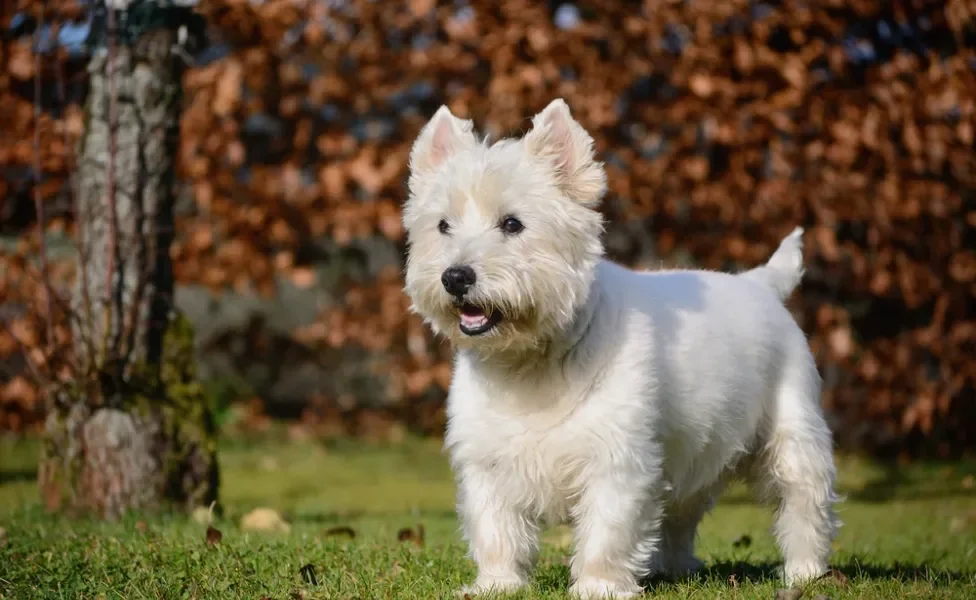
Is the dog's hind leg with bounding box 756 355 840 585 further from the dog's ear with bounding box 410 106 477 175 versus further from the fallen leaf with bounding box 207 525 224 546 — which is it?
the fallen leaf with bounding box 207 525 224 546

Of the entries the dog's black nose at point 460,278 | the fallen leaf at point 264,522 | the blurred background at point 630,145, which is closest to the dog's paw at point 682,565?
the dog's black nose at point 460,278

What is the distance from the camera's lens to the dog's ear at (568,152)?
14.8 feet

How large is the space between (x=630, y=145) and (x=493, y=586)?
6029mm

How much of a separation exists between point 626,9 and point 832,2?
163cm

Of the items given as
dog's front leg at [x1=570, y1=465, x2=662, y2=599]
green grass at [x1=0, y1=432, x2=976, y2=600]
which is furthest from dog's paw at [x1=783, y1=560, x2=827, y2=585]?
dog's front leg at [x1=570, y1=465, x2=662, y2=599]

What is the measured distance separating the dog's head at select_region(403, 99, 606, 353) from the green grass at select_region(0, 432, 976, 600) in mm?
Result: 1012

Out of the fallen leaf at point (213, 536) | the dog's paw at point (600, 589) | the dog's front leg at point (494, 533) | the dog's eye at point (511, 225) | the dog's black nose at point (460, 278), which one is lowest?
the fallen leaf at point (213, 536)

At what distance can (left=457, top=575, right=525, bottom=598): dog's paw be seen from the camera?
4.29m

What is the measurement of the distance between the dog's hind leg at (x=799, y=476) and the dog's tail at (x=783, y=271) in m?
0.55

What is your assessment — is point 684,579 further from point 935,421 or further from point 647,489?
point 935,421

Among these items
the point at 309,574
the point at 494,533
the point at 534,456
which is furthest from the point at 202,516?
the point at 534,456

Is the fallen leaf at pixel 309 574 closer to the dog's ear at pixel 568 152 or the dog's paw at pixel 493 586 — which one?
the dog's paw at pixel 493 586

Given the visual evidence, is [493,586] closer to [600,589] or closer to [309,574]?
[600,589]

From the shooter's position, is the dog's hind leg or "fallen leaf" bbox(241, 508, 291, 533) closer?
the dog's hind leg
